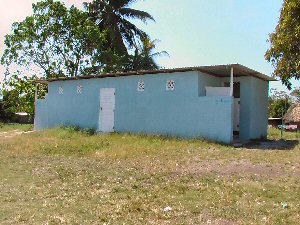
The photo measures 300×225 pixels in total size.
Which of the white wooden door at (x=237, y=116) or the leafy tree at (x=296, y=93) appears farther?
the leafy tree at (x=296, y=93)

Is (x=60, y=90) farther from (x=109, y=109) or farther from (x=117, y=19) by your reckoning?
(x=117, y=19)

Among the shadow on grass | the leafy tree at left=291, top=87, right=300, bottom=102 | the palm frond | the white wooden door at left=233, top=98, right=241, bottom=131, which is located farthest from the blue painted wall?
the leafy tree at left=291, top=87, right=300, bottom=102

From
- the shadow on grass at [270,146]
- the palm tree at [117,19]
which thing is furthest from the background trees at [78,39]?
the shadow on grass at [270,146]

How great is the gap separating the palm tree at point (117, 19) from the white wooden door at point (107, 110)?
9699mm

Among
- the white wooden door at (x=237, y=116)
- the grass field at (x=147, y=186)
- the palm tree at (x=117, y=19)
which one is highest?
the palm tree at (x=117, y=19)

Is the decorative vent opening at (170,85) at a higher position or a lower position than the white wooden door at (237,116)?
higher

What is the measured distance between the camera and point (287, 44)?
13.3 m

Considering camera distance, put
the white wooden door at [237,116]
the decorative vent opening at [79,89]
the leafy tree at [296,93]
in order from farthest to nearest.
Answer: the leafy tree at [296,93]
the decorative vent opening at [79,89]
the white wooden door at [237,116]

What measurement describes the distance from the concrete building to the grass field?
113 inches

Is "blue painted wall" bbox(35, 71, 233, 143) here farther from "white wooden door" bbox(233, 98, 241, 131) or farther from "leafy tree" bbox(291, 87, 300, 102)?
"leafy tree" bbox(291, 87, 300, 102)

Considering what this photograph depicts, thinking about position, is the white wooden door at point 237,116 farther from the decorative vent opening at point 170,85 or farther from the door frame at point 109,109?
the door frame at point 109,109

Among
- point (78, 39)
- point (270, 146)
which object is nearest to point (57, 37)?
point (78, 39)

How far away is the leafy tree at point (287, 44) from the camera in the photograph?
12923 millimetres

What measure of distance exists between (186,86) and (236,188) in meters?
9.32
